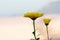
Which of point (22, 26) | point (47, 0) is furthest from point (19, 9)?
point (47, 0)

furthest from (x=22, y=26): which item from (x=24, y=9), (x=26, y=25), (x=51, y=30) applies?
(x=51, y=30)

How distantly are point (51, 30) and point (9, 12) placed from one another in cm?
38

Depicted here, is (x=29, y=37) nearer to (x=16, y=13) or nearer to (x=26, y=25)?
(x=26, y=25)

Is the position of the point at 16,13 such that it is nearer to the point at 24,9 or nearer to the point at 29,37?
the point at 24,9

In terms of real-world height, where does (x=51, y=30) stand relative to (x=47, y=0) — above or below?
below

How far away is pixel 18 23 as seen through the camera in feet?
3.81

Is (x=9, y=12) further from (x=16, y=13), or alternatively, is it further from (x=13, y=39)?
(x=13, y=39)

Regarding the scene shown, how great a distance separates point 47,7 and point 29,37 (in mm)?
290

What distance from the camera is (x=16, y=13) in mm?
1144

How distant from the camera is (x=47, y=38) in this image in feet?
3.76

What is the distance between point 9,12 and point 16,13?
0.06 metres

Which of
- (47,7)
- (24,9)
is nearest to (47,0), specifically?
(47,7)

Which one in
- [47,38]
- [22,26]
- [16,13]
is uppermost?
[16,13]

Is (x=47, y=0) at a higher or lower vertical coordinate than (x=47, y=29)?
higher
